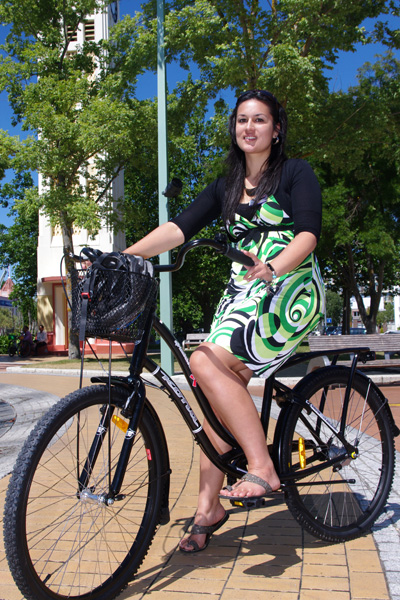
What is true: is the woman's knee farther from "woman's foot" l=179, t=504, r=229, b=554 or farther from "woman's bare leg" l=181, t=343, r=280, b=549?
"woman's foot" l=179, t=504, r=229, b=554

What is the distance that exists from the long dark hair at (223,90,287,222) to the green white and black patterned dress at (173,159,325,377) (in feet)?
0.12

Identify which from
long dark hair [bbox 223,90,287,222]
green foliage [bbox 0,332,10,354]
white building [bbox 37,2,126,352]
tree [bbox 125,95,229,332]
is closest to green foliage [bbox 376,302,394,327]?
tree [bbox 125,95,229,332]

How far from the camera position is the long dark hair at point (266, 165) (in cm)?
262

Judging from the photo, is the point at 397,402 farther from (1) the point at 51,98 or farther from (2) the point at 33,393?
(1) the point at 51,98

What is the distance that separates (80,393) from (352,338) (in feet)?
30.1

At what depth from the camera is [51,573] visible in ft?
6.67

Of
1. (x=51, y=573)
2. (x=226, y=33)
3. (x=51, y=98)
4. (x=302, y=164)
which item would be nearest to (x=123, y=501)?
(x=51, y=573)

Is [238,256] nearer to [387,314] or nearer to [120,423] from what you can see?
[120,423]

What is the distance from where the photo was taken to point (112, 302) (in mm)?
2014

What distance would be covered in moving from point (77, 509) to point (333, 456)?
1.23 metres

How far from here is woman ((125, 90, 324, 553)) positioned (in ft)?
7.73

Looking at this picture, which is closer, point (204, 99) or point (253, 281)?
point (253, 281)

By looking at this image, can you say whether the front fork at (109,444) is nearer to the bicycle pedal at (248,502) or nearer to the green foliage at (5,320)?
the bicycle pedal at (248,502)

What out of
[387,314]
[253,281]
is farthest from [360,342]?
[387,314]
